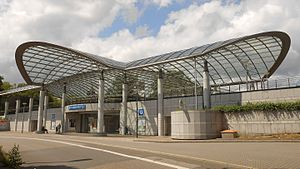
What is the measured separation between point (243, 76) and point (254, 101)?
1729cm

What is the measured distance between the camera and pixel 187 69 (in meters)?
44.1

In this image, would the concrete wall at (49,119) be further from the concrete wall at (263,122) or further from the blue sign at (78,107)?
the concrete wall at (263,122)

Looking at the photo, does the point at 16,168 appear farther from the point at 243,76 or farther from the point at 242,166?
the point at 243,76

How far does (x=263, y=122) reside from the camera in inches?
1029

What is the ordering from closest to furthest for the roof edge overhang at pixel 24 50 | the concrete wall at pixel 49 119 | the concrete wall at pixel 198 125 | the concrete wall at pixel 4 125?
1. the concrete wall at pixel 198 125
2. the roof edge overhang at pixel 24 50
3. the concrete wall at pixel 49 119
4. the concrete wall at pixel 4 125

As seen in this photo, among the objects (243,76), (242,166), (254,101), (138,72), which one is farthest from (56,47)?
(242,166)

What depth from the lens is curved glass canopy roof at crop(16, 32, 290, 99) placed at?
35406mm

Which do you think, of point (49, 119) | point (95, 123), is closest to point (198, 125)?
point (95, 123)

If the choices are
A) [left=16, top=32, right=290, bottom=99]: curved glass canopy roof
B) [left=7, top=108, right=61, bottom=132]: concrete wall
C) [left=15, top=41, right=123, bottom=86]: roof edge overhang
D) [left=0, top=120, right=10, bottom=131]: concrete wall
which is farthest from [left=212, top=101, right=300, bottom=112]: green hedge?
[left=0, top=120, right=10, bottom=131]: concrete wall

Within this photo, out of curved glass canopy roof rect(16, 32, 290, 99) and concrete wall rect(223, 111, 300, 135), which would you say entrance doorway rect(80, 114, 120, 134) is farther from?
concrete wall rect(223, 111, 300, 135)

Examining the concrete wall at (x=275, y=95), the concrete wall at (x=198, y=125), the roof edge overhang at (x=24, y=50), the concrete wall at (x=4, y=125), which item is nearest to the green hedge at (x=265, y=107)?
the concrete wall at (x=198, y=125)

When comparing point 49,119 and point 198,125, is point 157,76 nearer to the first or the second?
point 198,125

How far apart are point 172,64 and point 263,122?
17306 mm

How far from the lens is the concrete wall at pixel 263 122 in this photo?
963 inches
